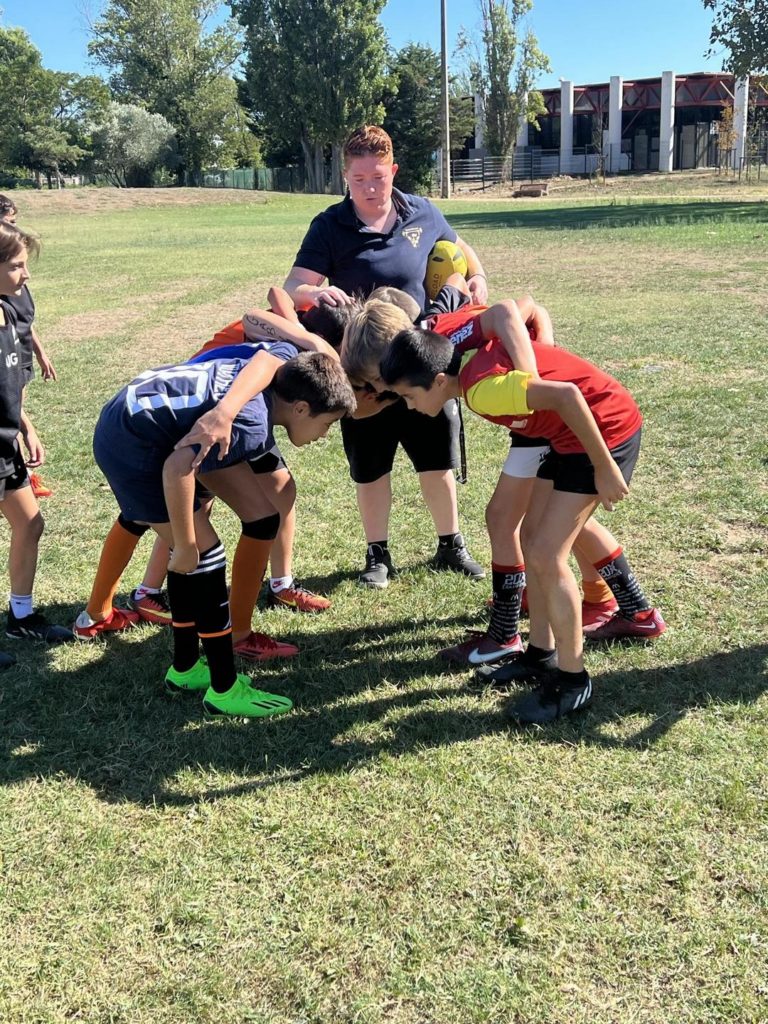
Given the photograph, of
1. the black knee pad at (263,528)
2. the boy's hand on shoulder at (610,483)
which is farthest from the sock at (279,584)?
the boy's hand on shoulder at (610,483)

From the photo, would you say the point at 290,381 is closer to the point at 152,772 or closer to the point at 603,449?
the point at 603,449

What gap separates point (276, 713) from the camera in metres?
3.39

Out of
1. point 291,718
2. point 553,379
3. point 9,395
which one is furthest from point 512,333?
point 9,395

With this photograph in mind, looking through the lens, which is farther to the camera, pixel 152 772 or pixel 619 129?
pixel 619 129

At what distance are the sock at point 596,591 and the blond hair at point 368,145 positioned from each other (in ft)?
6.92

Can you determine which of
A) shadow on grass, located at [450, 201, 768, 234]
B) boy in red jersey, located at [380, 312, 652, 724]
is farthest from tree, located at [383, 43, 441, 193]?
boy in red jersey, located at [380, 312, 652, 724]

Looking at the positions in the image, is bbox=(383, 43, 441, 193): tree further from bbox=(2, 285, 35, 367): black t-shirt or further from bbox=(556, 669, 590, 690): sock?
bbox=(556, 669, 590, 690): sock

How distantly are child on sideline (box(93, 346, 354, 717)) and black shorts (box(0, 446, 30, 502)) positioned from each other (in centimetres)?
91

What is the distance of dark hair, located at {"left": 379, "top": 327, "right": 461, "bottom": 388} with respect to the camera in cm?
305

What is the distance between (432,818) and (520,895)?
0.41 metres

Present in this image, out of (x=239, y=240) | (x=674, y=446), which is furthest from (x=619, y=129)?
(x=674, y=446)

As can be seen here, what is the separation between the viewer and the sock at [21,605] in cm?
402

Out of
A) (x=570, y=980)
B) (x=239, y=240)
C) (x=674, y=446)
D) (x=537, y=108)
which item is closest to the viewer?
(x=570, y=980)

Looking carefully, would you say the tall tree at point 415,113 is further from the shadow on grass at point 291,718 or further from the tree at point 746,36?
the shadow on grass at point 291,718
